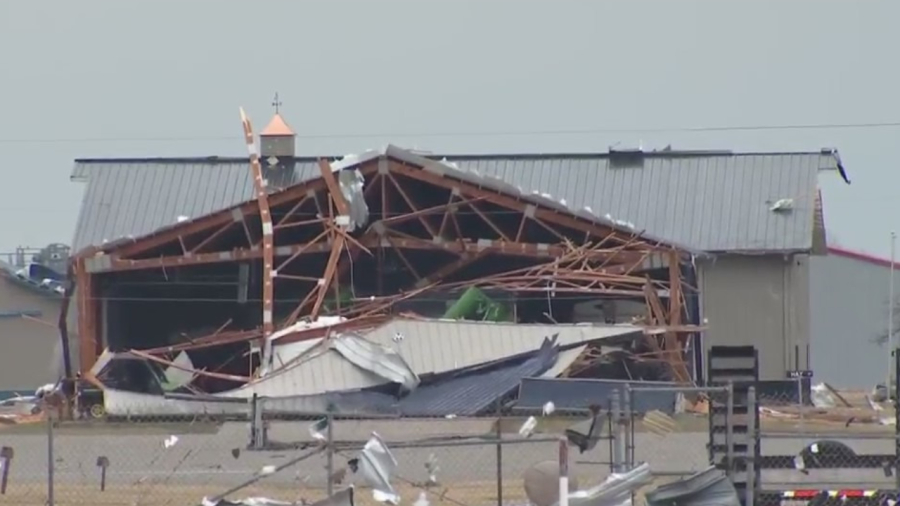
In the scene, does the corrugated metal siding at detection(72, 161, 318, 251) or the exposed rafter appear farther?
the corrugated metal siding at detection(72, 161, 318, 251)

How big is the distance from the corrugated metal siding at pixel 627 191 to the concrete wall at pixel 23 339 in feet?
30.1

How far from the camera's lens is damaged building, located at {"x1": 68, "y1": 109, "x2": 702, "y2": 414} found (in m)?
38.1

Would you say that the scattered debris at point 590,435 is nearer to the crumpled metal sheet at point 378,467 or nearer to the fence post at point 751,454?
the crumpled metal sheet at point 378,467

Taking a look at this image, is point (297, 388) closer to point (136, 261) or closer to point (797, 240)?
point (136, 261)

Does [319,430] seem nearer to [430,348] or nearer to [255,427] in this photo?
[255,427]

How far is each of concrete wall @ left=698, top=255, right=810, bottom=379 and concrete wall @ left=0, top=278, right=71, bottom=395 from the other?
21.9 m

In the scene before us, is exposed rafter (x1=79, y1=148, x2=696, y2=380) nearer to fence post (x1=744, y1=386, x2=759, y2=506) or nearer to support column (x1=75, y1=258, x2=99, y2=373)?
support column (x1=75, y1=258, x2=99, y2=373)

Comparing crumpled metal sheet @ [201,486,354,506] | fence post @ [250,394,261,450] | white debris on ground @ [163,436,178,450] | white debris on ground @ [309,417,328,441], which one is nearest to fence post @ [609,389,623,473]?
crumpled metal sheet @ [201,486,354,506]

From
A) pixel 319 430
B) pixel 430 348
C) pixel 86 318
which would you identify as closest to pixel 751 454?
pixel 319 430

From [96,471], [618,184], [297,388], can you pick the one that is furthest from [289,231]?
[96,471]

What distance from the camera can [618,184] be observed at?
159 feet

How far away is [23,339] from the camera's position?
57219 millimetres

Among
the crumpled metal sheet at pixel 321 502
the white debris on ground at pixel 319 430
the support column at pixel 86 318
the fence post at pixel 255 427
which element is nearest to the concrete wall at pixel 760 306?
the support column at pixel 86 318

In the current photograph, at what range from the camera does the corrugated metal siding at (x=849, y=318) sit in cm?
6309
